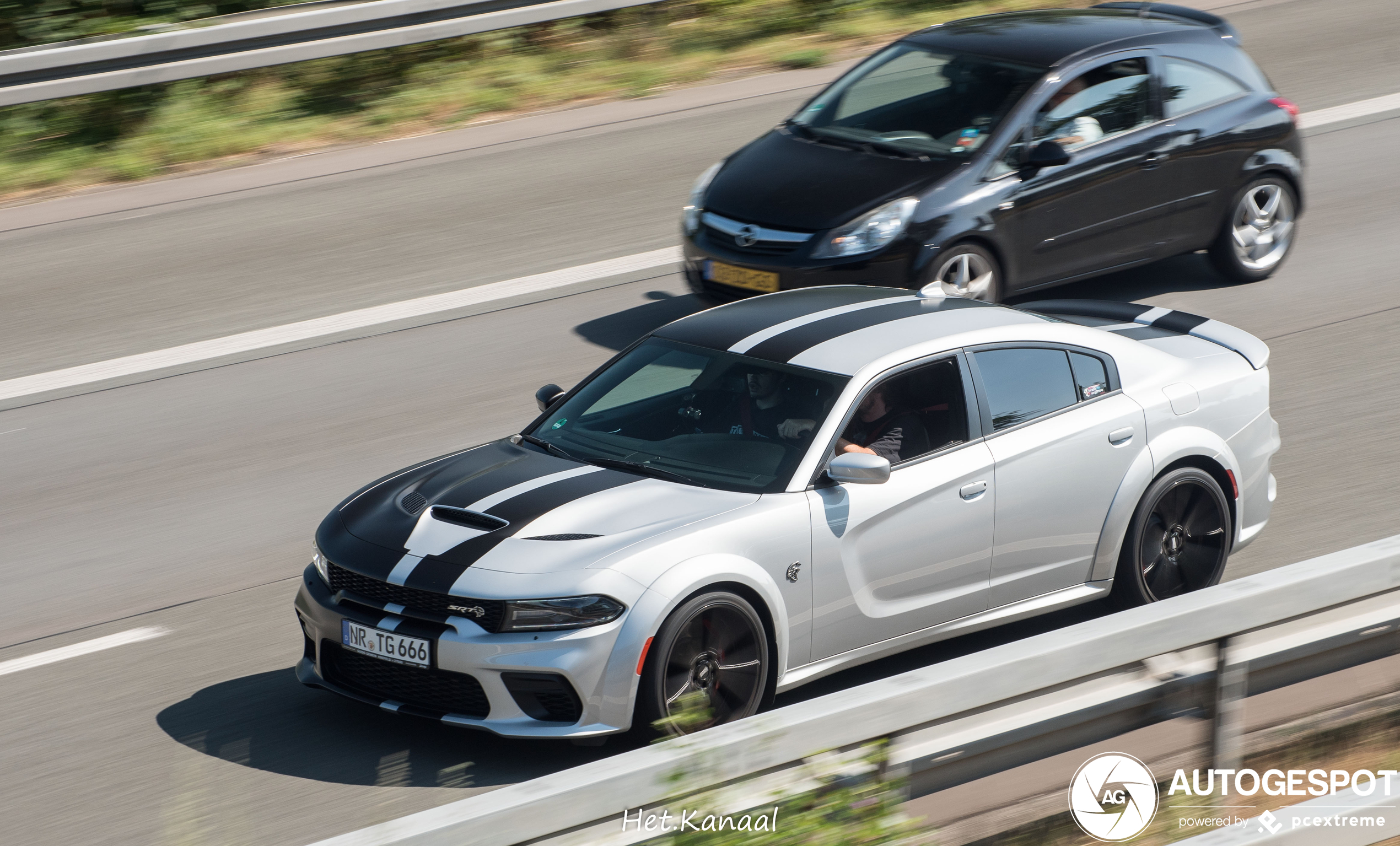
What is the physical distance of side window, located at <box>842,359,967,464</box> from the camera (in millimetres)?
6344

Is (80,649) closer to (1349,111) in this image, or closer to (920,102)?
(920,102)

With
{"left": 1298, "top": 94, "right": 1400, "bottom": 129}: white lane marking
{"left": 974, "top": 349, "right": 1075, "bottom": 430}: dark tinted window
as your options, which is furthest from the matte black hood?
{"left": 1298, "top": 94, "right": 1400, "bottom": 129}: white lane marking

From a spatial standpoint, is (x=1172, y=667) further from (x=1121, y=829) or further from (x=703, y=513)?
(x=703, y=513)

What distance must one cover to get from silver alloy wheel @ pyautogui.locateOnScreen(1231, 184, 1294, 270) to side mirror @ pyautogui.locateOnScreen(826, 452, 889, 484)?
6381mm

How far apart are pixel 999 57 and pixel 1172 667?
6990mm

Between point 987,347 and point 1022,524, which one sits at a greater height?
point 987,347

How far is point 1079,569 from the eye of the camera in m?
6.72

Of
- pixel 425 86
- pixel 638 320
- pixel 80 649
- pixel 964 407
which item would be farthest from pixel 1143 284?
pixel 80 649

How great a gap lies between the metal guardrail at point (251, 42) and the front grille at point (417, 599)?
955 centimetres

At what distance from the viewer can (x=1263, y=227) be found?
37.8 ft

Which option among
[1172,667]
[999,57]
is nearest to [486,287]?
[999,57]

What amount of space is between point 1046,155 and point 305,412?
4845mm

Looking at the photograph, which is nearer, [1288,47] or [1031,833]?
[1031,833]

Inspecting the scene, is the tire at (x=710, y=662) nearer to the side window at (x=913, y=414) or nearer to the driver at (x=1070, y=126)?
the side window at (x=913, y=414)
